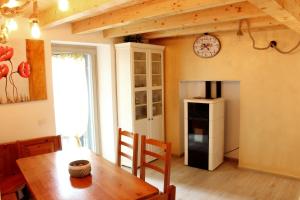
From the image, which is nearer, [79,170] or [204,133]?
[79,170]

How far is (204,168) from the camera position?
4203 mm

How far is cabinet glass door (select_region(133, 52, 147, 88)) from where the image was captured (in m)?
4.19

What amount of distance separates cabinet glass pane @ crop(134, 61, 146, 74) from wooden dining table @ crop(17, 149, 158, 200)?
204 cm

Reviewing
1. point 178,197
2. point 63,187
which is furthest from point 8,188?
point 178,197

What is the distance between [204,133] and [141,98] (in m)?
1.21

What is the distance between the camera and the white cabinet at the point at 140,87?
4094 mm

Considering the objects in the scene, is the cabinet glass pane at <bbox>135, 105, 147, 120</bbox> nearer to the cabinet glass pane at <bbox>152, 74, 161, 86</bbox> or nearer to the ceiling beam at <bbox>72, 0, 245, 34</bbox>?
the cabinet glass pane at <bbox>152, 74, 161, 86</bbox>

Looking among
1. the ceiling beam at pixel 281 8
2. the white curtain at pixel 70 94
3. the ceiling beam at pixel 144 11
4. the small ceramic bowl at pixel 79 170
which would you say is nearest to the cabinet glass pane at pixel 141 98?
the white curtain at pixel 70 94

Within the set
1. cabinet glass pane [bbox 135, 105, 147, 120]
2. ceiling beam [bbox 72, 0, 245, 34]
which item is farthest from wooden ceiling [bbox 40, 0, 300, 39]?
cabinet glass pane [bbox 135, 105, 147, 120]

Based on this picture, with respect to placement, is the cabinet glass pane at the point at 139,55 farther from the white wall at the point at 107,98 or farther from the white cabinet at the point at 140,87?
the white wall at the point at 107,98

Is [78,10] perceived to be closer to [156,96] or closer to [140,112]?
[140,112]

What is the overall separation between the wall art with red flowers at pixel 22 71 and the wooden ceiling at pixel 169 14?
45 centimetres

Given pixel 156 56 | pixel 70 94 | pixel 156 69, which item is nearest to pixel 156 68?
pixel 156 69

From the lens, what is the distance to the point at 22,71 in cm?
312
